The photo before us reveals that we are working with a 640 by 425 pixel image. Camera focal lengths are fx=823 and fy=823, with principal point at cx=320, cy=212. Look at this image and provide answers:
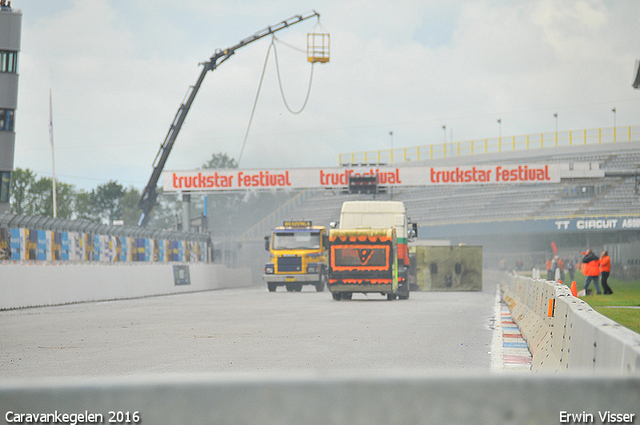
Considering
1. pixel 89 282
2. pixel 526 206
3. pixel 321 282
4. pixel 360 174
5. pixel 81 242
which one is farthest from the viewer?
pixel 526 206

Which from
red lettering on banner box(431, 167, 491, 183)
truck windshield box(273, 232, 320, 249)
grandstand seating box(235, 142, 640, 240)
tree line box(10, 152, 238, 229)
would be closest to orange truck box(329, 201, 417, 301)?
truck windshield box(273, 232, 320, 249)

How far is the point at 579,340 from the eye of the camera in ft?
17.5

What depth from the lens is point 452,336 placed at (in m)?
13.3

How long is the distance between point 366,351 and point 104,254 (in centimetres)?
2044

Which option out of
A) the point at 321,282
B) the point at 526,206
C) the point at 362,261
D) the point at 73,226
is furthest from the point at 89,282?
the point at 526,206

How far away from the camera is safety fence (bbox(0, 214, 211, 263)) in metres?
23.0

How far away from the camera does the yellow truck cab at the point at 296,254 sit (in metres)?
37.2

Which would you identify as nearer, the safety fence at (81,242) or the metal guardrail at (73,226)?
the safety fence at (81,242)

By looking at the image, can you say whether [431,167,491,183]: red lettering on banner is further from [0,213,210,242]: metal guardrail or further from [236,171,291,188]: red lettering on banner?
[0,213,210,242]: metal guardrail

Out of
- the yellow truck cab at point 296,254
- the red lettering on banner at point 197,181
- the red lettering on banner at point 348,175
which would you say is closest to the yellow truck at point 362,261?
the yellow truck cab at point 296,254

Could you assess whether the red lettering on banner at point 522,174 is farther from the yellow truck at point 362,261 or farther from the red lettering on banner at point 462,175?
the yellow truck at point 362,261

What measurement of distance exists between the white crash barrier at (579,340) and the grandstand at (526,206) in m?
50.6

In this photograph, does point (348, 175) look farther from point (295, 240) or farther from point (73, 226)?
point (73, 226)

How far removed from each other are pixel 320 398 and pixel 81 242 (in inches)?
1055
